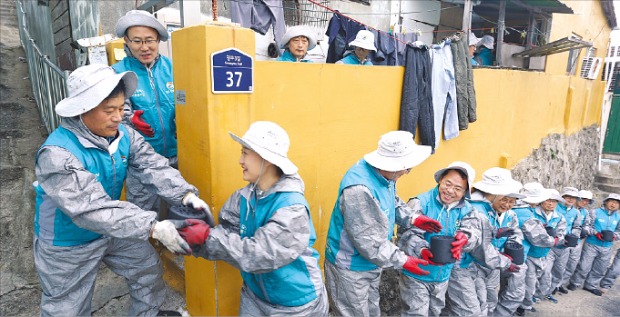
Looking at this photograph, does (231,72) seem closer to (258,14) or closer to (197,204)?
(197,204)

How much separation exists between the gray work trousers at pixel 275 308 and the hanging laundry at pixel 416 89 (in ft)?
9.90

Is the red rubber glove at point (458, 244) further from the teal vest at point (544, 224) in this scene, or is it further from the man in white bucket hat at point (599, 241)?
the man in white bucket hat at point (599, 241)

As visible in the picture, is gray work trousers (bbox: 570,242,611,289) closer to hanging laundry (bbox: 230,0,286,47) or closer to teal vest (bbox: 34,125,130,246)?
hanging laundry (bbox: 230,0,286,47)

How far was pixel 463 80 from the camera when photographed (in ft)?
19.1

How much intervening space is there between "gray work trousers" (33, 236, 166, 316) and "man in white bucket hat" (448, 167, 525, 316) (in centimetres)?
318

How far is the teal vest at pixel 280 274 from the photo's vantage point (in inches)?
95.2

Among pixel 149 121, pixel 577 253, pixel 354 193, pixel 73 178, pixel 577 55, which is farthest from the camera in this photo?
pixel 577 55

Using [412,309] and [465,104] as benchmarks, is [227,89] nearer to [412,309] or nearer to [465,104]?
[412,309]

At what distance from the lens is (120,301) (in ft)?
11.6

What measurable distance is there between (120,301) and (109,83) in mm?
2293

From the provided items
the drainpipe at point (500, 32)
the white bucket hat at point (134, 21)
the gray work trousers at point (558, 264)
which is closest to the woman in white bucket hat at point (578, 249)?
the gray work trousers at point (558, 264)

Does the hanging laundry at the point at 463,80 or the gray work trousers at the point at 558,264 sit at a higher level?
the hanging laundry at the point at 463,80

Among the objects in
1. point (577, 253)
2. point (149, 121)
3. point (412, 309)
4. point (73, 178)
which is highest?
point (149, 121)

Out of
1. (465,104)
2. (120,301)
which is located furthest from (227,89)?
(465,104)
